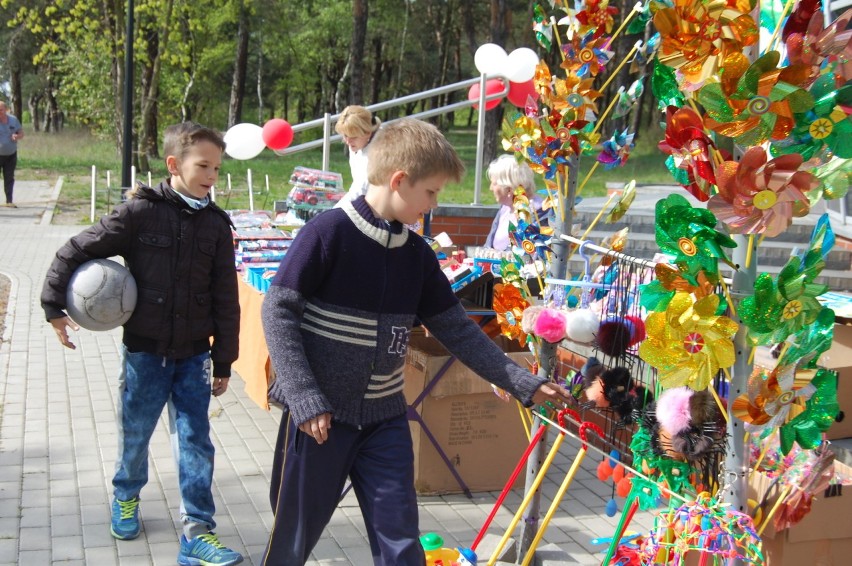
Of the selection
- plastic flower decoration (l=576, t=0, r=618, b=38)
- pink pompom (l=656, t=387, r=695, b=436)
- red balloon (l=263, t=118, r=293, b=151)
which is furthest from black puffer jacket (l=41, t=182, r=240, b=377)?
red balloon (l=263, t=118, r=293, b=151)

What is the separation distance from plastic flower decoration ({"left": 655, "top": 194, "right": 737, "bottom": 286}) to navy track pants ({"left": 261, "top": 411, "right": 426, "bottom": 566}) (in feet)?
3.62

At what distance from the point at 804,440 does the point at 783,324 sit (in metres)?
0.38

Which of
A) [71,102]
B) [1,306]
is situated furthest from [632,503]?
[71,102]

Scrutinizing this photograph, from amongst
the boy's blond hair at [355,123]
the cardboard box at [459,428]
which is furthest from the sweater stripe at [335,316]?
the boy's blond hair at [355,123]

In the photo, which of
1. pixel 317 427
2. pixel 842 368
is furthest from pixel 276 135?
pixel 317 427

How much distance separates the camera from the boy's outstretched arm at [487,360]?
313cm

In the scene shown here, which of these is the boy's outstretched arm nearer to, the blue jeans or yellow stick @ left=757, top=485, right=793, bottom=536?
yellow stick @ left=757, top=485, right=793, bottom=536

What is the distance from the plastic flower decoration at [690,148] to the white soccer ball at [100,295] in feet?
7.50

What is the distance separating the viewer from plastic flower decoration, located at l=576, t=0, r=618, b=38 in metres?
3.52

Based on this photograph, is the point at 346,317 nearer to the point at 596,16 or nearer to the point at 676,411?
the point at 676,411

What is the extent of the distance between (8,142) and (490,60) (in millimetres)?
11176

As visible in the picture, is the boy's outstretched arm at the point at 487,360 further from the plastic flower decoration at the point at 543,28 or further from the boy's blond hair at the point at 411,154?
the plastic flower decoration at the point at 543,28

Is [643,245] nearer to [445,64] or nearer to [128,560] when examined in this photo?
[128,560]

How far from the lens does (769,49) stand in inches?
99.3
